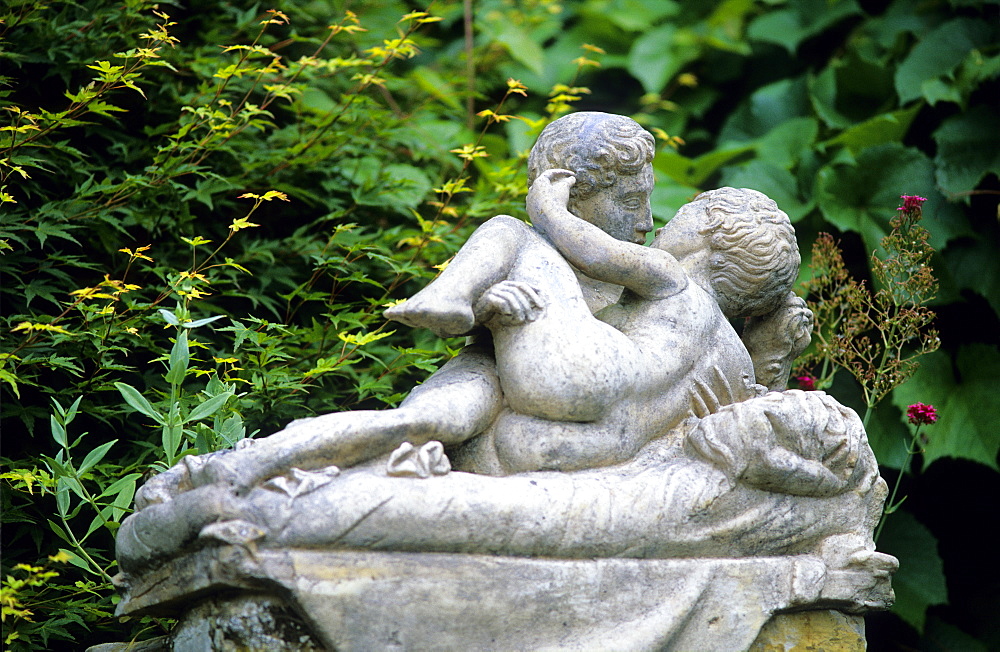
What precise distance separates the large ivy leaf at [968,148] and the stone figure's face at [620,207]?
8.65ft

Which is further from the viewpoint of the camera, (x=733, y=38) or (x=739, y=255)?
(x=733, y=38)

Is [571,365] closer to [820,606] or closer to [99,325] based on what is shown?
[820,606]

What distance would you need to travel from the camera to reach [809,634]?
2.80 meters

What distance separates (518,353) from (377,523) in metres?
0.62

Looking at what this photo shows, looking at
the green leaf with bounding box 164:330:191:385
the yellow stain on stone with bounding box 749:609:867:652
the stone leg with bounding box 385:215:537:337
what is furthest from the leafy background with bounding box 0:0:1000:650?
the yellow stain on stone with bounding box 749:609:867:652

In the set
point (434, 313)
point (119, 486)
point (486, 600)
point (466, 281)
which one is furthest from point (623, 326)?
point (119, 486)

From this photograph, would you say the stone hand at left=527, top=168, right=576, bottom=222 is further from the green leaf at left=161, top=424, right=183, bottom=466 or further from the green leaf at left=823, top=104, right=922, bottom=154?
the green leaf at left=823, top=104, right=922, bottom=154

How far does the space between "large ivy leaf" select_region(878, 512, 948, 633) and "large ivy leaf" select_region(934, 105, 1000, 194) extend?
166 centimetres

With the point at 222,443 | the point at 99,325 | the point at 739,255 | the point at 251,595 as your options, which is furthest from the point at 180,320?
the point at 739,255

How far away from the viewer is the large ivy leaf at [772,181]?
5266 millimetres

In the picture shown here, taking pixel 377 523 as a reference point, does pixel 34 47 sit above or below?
above

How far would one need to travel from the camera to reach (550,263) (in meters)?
3.00

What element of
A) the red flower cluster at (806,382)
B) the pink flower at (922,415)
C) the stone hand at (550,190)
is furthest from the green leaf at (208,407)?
the pink flower at (922,415)

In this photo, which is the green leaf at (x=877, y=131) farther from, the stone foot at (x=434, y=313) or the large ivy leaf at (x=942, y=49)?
the stone foot at (x=434, y=313)
